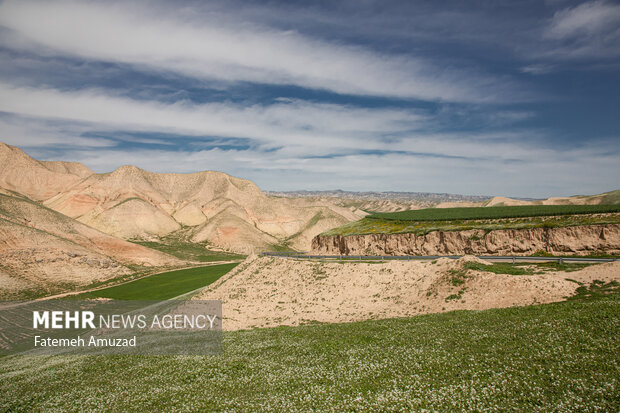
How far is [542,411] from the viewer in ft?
31.1

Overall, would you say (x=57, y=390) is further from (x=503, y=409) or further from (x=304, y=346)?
(x=503, y=409)

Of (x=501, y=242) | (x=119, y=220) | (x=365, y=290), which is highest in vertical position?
(x=119, y=220)

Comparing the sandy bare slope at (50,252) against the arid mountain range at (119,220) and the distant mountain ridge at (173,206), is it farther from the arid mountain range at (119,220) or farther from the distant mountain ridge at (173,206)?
the distant mountain ridge at (173,206)

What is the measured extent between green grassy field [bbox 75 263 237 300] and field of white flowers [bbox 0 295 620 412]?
35.7 metres

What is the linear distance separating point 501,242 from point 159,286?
2272 inches

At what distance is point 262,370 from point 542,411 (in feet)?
35.8

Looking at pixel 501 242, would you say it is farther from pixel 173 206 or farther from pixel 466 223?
pixel 173 206

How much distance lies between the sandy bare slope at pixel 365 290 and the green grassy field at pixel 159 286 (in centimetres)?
1251

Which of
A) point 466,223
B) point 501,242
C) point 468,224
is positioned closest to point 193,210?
point 466,223

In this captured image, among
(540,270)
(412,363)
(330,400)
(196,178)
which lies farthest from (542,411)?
(196,178)

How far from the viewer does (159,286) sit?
62.1 meters

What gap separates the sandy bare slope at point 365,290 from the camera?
26.0m

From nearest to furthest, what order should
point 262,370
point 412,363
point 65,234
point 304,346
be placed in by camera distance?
point 412,363, point 262,370, point 304,346, point 65,234

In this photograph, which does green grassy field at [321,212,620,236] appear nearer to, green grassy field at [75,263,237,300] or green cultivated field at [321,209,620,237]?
green cultivated field at [321,209,620,237]
